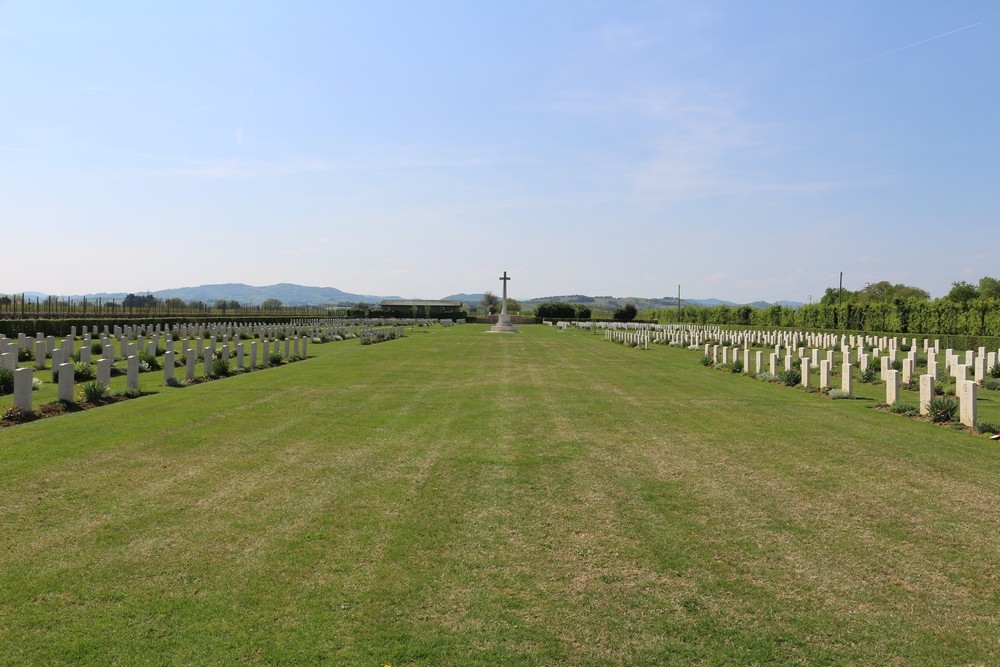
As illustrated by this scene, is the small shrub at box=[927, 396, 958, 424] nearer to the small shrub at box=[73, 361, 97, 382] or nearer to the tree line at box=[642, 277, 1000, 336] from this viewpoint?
the small shrub at box=[73, 361, 97, 382]

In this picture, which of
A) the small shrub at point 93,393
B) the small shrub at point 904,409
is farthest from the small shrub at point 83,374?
the small shrub at point 904,409

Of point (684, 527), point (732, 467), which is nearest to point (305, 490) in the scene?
point (684, 527)

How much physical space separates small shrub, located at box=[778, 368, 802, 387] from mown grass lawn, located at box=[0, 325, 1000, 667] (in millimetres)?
6467

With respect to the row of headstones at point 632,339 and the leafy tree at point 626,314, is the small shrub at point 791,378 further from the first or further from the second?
the leafy tree at point 626,314

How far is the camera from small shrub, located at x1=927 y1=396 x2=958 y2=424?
10.9m

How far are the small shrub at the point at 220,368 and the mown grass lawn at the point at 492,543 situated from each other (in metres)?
6.83

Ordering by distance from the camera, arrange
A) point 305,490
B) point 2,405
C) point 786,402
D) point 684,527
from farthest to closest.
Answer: point 786,402 → point 2,405 → point 305,490 → point 684,527

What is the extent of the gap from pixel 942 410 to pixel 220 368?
52.2 feet

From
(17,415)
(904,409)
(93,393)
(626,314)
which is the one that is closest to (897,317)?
(904,409)

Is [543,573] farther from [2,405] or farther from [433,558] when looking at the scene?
[2,405]

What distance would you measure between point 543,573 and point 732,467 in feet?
12.8

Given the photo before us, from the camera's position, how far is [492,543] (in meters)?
5.04

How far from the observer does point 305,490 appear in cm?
644

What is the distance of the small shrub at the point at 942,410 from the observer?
35.7 ft
